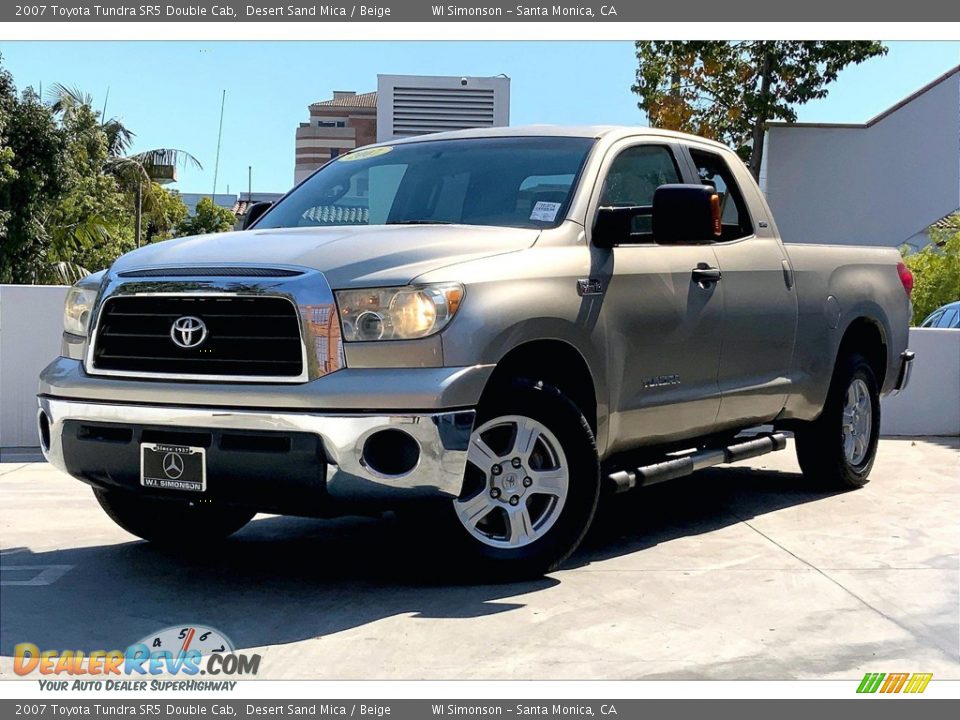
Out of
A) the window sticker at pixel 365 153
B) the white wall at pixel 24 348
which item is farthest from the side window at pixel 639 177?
the white wall at pixel 24 348

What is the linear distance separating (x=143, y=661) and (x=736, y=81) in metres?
31.4

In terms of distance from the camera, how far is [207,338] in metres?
4.83

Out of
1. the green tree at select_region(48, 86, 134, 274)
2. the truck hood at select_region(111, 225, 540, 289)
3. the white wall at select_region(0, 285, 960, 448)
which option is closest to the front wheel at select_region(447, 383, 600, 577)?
the truck hood at select_region(111, 225, 540, 289)

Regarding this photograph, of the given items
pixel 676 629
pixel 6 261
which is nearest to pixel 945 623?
pixel 676 629

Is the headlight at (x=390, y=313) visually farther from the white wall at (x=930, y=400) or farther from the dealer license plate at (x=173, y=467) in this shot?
the white wall at (x=930, y=400)

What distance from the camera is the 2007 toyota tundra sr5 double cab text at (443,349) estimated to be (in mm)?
4648

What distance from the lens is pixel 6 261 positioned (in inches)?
1559

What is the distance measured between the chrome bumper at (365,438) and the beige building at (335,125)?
7747cm

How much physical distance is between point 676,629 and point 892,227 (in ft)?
106

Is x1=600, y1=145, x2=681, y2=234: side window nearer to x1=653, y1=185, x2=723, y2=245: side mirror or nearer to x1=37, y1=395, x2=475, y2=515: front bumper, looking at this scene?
x1=653, y1=185, x2=723, y2=245: side mirror

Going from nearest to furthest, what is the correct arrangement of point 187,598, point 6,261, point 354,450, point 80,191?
point 354,450 → point 187,598 → point 6,261 → point 80,191

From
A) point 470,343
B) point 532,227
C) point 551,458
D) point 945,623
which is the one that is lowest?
point 945,623

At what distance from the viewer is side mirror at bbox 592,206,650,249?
18.5 feet

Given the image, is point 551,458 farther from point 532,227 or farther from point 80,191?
point 80,191
